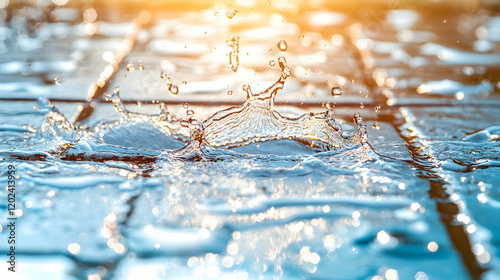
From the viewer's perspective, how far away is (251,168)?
1.64 meters

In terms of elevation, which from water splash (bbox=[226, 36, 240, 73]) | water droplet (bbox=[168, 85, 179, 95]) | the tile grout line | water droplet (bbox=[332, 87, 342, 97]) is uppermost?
water splash (bbox=[226, 36, 240, 73])

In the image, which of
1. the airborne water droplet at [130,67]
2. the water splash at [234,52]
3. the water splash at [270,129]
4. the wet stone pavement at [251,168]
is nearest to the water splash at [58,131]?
the wet stone pavement at [251,168]

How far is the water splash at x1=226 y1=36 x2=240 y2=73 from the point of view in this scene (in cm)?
278

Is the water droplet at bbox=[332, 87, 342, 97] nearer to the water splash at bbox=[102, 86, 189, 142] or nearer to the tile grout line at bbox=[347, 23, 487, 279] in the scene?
the tile grout line at bbox=[347, 23, 487, 279]

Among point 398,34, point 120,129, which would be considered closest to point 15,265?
point 120,129

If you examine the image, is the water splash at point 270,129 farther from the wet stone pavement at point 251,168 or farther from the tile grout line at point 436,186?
the tile grout line at point 436,186

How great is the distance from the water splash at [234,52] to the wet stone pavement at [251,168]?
28 mm

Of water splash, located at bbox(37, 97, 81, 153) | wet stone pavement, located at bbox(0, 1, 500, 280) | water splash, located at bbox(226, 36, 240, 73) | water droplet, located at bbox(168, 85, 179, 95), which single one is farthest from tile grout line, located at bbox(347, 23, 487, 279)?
water splash, located at bbox(37, 97, 81, 153)

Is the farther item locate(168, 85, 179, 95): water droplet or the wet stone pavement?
locate(168, 85, 179, 95): water droplet

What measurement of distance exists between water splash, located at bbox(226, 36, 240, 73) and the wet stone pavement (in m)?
0.03

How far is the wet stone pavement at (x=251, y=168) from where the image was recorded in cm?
120

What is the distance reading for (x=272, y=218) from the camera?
4.45 ft

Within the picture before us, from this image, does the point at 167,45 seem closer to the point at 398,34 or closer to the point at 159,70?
the point at 159,70

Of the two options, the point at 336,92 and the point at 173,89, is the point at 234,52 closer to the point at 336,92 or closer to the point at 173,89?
the point at 173,89
